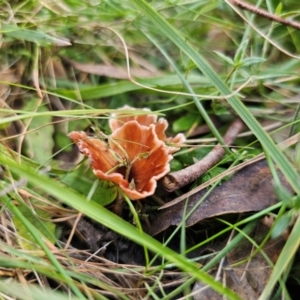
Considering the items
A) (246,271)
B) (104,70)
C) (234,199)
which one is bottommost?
(246,271)

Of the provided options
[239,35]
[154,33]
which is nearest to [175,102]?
[154,33]

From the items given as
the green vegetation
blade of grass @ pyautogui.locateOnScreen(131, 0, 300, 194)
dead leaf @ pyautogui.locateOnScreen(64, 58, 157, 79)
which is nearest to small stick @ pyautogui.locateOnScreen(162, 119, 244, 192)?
the green vegetation

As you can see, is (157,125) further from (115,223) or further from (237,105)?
(115,223)

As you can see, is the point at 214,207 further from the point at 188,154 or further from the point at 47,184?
the point at 47,184

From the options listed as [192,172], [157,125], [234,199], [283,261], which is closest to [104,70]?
[157,125]

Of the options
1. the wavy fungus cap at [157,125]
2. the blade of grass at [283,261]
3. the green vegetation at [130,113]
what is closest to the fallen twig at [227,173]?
the green vegetation at [130,113]

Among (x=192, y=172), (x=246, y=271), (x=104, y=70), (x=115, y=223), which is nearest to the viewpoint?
(x=115, y=223)

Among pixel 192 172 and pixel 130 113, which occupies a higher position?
pixel 130 113
